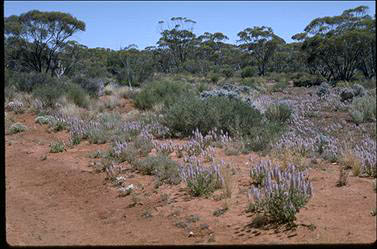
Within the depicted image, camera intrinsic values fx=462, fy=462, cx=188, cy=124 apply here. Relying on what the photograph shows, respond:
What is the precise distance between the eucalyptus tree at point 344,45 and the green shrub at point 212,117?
19148 millimetres

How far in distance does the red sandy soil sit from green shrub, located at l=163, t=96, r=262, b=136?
213 cm

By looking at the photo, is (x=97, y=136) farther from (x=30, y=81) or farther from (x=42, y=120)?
(x=30, y=81)

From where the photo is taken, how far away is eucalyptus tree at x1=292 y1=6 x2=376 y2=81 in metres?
28.4

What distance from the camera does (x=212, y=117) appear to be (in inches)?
410

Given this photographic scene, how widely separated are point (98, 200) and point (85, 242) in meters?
1.69

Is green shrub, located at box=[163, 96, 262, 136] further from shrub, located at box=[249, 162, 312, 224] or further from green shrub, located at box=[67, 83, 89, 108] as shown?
green shrub, located at box=[67, 83, 89, 108]

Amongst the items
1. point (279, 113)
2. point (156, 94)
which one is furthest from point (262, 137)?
point (156, 94)

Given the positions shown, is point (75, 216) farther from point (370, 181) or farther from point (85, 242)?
point (370, 181)

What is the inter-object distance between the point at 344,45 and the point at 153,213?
2674 cm

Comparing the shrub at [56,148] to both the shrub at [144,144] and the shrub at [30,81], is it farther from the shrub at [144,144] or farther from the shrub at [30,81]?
the shrub at [30,81]

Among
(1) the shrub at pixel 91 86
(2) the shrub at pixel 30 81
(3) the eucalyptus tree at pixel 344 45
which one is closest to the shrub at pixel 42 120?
(2) the shrub at pixel 30 81

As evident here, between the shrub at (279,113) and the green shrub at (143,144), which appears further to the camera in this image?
the shrub at (279,113)

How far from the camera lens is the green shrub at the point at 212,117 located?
10.4 meters

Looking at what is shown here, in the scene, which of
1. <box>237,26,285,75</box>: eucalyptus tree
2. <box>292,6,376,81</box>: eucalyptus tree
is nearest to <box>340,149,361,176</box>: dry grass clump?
<box>292,6,376,81</box>: eucalyptus tree
